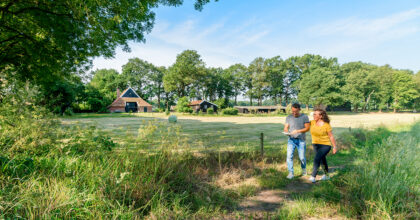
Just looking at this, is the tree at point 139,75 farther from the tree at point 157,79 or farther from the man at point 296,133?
the man at point 296,133

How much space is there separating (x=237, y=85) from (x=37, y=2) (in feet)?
231

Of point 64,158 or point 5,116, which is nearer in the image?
point 64,158

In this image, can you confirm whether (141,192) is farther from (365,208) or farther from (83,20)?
(83,20)

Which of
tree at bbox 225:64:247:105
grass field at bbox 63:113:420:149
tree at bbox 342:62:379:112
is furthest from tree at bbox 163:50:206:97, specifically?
tree at bbox 342:62:379:112

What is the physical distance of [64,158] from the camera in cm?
315

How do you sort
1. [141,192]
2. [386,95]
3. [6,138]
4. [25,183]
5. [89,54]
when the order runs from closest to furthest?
[25,183], [141,192], [6,138], [89,54], [386,95]

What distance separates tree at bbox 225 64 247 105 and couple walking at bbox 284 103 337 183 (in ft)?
219

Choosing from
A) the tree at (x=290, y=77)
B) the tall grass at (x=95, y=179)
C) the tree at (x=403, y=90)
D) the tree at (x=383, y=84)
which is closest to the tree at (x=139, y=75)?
the tree at (x=290, y=77)

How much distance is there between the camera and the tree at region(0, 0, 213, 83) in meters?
4.22

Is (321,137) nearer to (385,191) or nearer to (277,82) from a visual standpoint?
(385,191)

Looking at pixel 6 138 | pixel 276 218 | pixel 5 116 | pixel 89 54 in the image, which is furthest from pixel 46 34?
pixel 276 218

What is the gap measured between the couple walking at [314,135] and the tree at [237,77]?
66.9m

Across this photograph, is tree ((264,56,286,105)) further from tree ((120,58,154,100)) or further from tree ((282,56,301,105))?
tree ((120,58,154,100))

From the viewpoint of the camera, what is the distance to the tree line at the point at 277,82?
53.6 metres
